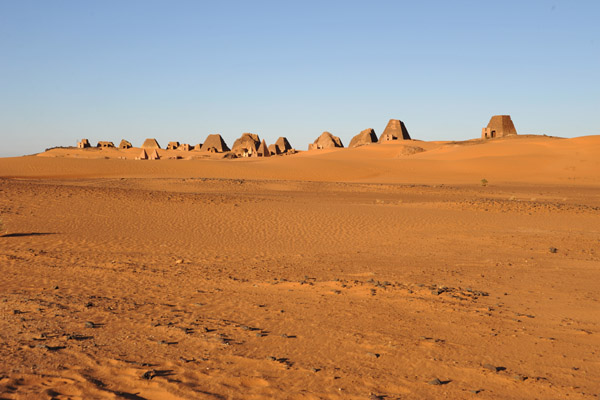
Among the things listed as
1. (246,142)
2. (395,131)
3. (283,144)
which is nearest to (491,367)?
(395,131)

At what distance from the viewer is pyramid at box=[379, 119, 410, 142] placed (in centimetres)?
8688

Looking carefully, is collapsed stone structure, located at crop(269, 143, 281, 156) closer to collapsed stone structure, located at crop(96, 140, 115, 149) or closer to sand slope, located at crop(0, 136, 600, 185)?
collapsed stone structure, located at crop(96, 140, 115, 149)

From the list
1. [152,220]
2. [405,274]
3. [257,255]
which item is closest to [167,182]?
[152,220]

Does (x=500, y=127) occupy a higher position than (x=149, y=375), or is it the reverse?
(x=500, y=127)

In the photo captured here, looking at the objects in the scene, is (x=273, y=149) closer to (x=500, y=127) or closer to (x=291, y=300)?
(x=500, y=127)

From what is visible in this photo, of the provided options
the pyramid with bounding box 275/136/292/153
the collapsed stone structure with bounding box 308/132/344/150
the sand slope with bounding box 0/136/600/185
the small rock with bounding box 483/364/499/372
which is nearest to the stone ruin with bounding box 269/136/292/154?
the pyramid with bounding box 275/136/292/153

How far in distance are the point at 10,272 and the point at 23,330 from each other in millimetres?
3674

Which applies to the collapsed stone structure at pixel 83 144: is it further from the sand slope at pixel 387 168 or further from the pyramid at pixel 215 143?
the sand slope at pixel 387 168

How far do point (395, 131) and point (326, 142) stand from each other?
15055 millimetres

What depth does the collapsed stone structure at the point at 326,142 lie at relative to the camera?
321ft

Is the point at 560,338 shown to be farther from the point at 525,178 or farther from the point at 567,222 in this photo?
the point at 525,178

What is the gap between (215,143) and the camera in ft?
331

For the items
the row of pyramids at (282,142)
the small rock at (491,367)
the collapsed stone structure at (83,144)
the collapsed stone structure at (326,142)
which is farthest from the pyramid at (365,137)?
the small rock at (491,367)

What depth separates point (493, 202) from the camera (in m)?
21.4
